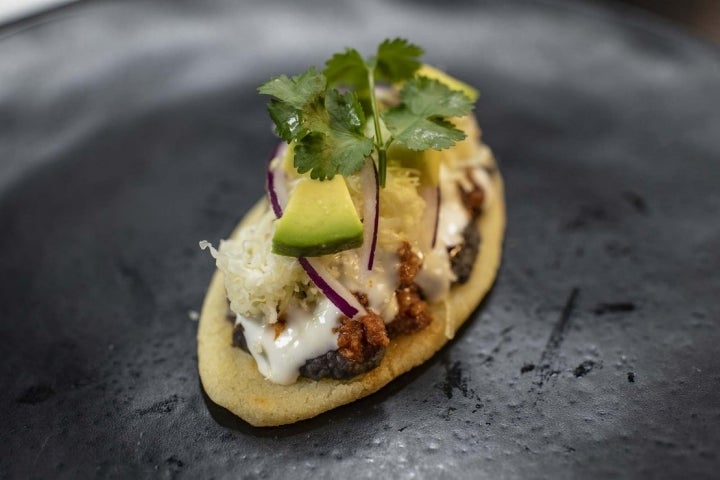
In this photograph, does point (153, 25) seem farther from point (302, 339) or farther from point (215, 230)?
point (302, 339)

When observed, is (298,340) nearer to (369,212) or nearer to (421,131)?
(369,212)

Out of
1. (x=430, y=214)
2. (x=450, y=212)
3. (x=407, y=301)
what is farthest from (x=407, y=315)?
(x=450, y=212)

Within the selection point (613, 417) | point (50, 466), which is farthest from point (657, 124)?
point (50, 466)

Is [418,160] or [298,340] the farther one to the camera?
[418,160]

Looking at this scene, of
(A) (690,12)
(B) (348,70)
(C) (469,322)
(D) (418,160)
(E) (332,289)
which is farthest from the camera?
(A) (690,12)

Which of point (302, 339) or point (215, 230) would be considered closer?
point (302, 339)

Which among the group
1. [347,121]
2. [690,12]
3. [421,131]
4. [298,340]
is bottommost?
[298,340]

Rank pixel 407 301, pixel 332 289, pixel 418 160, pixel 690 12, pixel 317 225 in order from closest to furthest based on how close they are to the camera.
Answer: pixel 317 225
pixel 332 289
pixel 407 301
pixel 418 160
pixel 690 12

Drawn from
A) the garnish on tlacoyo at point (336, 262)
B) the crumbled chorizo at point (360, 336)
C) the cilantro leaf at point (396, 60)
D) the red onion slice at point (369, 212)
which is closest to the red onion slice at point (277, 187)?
the garnish on tlacoyo at point (336, 262)
